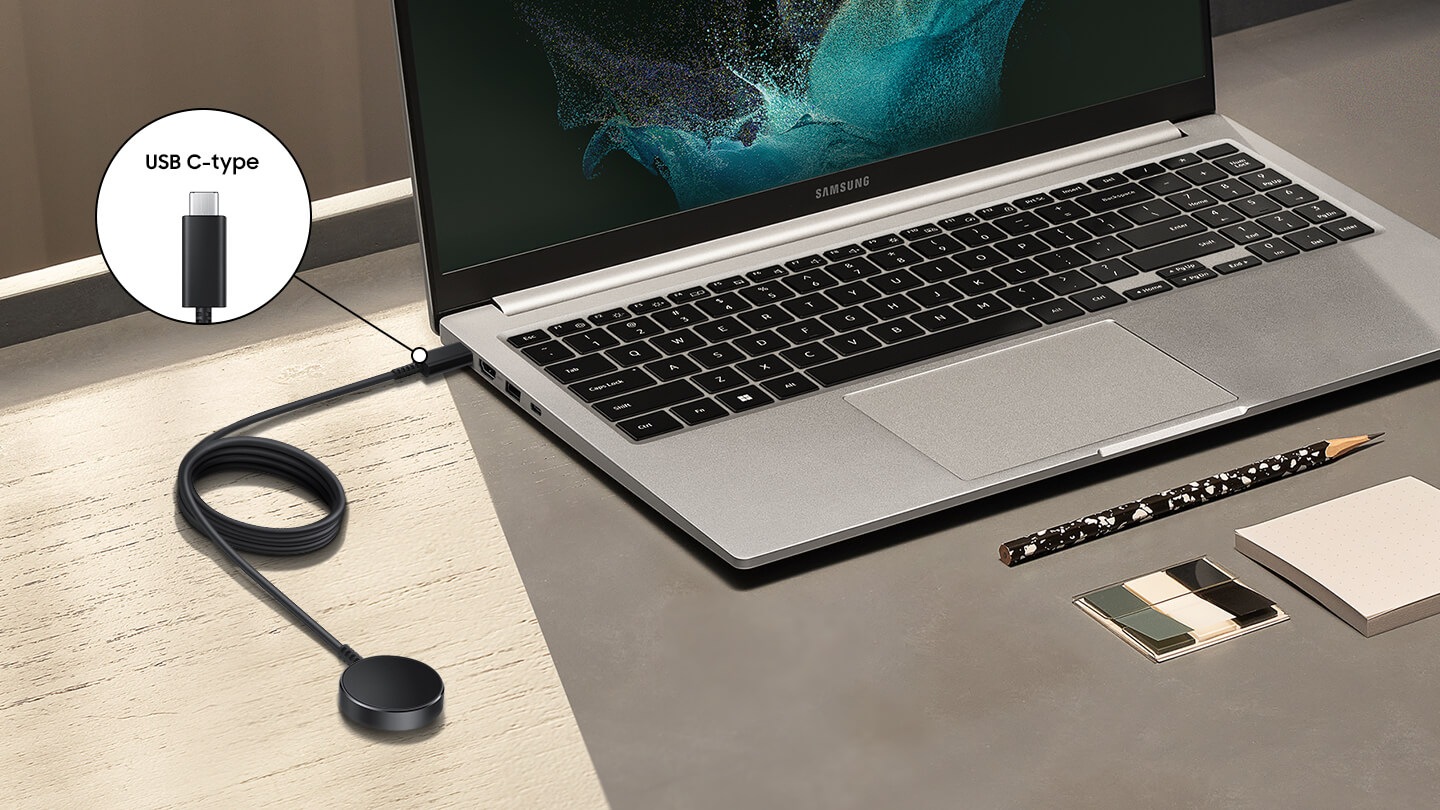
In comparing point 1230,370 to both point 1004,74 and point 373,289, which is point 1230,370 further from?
point 373,289

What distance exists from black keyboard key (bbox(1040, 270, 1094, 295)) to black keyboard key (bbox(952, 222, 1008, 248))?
0.05 m

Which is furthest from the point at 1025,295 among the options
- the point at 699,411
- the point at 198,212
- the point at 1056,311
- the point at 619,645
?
the point at 198,212

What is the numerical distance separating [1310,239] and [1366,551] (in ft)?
0.96

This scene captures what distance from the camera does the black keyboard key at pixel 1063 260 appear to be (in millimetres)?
978

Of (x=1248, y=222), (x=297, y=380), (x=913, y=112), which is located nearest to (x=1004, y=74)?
(x=913, y=112)

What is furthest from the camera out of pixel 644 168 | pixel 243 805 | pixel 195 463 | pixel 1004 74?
pixel 1004 74

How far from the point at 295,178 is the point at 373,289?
95mm

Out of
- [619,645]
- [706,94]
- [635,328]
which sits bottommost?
[619,645]

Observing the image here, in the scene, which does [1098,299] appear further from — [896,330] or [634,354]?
[634,354]

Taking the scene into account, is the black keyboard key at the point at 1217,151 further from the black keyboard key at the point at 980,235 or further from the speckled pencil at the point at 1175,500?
the speckled pencil at the point at 1175,500

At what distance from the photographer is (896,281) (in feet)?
3.15

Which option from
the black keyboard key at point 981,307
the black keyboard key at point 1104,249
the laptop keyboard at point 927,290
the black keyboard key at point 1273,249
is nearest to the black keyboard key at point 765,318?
the laptop keyboard at point 927,290

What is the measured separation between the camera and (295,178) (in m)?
0.97

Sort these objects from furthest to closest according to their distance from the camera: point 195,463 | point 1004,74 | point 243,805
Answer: point 1004,74 < point 195,463 < point 243,805
